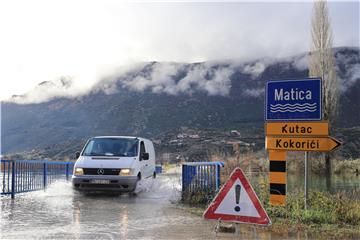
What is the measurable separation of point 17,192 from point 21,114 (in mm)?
93244

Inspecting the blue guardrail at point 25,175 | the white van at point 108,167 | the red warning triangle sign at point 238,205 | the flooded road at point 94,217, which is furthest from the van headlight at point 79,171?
the red warning triangle sign at point 238,205

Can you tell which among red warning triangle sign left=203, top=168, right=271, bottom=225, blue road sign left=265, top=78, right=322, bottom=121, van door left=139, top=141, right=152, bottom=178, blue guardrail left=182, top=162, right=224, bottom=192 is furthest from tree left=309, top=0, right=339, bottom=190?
red warning triangle sign left=203, top=168, right=271, bottom=225

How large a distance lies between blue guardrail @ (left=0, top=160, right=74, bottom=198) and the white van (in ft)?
5.47

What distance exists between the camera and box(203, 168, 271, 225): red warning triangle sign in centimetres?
659

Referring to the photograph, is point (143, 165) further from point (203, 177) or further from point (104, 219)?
point (104, 219)

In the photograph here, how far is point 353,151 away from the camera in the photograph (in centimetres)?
3997

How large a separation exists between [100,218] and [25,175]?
18.3 feet

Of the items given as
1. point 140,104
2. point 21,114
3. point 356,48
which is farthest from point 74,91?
point 356,48

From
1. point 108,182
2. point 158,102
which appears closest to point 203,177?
point 108,182

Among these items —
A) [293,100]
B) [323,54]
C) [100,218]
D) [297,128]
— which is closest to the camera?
[297,128]

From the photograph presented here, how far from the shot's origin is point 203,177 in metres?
11.6

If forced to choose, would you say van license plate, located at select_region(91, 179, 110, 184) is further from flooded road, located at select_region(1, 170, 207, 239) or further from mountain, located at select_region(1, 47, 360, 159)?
mountain, located at select_region(1, 47, 360, 159)

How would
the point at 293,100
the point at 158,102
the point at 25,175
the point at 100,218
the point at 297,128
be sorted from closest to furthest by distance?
the point at 297,128
the point at 293,100
the point at 100,218
the point at 25,175
the point at 158,102

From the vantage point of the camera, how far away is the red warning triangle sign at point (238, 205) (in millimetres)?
6590
